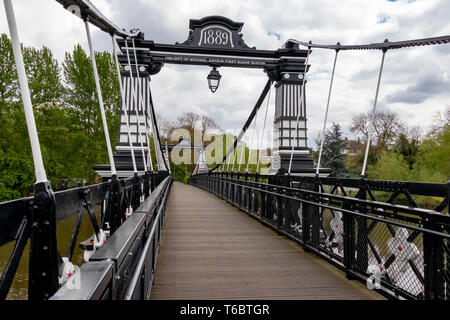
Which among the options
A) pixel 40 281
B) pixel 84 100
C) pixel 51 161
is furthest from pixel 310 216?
pixel 84 100

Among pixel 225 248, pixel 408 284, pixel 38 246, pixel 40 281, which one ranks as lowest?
pixel 225 248

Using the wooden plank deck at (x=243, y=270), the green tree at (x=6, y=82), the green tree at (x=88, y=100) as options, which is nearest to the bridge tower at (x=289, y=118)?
the wooden plank deck at (x=243, y=270)

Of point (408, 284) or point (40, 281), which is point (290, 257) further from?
point (40, 281)

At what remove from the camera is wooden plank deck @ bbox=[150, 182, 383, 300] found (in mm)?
3582

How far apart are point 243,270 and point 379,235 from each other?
5.07ft

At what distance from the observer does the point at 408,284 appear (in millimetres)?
3105

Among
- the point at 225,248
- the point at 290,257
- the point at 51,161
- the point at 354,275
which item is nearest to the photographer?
the point at 354,275

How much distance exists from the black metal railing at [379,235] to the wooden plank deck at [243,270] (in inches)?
7.4

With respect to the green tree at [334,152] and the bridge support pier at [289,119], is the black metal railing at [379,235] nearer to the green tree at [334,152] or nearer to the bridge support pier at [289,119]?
the bridge support pier at [289,119]

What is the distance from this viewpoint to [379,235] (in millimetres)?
3562

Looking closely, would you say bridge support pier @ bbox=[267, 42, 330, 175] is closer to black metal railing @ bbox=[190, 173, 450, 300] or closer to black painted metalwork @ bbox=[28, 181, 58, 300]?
→ black metal railing @ bbox=[190, 173, 450, 300]

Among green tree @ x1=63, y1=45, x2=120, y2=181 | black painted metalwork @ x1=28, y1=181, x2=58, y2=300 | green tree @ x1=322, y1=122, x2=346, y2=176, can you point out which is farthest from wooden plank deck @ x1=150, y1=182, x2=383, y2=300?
green tree @ x1=322, y1=122, x2=346, y2=176

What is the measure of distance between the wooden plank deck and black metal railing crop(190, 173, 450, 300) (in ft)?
0.61
